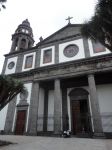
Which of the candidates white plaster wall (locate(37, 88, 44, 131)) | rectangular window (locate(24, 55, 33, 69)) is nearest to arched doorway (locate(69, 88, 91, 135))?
white plaster wall (locate(37, 88, 44, 131))

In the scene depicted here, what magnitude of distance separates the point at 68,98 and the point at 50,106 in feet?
8.36

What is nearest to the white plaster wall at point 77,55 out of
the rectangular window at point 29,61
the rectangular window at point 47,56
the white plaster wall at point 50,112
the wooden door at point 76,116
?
the rectangular window at point 47,56

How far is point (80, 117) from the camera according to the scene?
49.9 ft

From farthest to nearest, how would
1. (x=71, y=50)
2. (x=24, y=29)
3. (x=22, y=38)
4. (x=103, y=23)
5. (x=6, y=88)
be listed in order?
(x=24, y=29) → (x=22, y=38) → (x=71, y=50) → (x=6, y=88) → (x=103, y=23)

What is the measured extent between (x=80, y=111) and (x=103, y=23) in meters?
11.4

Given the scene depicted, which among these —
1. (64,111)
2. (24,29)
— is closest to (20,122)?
(64,111)

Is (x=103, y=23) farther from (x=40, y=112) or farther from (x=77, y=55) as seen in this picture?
(x=40, y=112)

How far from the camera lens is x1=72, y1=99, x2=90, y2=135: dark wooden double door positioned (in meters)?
14.6

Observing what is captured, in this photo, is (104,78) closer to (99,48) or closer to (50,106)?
(99,48)

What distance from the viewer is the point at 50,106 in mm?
16984

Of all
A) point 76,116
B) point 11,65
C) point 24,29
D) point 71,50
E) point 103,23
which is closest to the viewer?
point 103,23

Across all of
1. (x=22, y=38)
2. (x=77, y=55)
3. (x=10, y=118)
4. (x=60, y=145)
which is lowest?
(x=60, y=145)

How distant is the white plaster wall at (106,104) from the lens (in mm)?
13758

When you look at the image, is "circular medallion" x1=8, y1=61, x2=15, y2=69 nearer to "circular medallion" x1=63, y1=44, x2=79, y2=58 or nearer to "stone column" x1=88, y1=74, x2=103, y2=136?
"circular medallion" x1=63, y1=44, x2=79, y2=58
